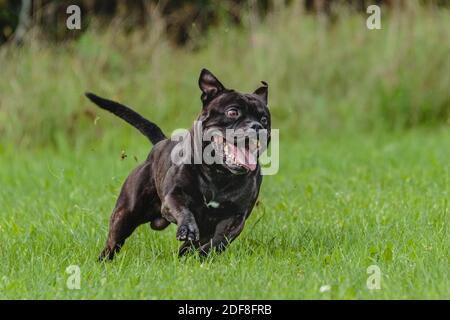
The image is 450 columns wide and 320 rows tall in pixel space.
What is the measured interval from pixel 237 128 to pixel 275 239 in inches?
48.6

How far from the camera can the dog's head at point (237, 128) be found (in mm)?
5344

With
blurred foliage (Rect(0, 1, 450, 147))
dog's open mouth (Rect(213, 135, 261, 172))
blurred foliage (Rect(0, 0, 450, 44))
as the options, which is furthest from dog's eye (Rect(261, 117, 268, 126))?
blurred foliage (Rect(0, 0, 450, 44))

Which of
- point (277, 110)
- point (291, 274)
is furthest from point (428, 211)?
point (277, 110)

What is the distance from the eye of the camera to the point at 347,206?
24.3 ft

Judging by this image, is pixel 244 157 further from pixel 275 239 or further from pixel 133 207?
pixel 275 239

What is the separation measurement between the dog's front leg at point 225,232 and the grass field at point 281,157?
3.8 inches

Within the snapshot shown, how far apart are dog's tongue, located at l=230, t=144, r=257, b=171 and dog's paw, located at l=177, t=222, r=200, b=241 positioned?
17.0 inches

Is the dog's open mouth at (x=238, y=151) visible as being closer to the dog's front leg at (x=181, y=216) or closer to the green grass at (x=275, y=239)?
the dog's front leg at (x=181, y=216)

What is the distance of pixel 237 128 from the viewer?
536 cm

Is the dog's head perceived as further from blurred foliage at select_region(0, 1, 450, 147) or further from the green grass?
blurred foliage at select_region(0, 1, 450, 147)

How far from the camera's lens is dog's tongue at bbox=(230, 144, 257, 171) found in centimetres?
536

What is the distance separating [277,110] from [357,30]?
80.0 inches

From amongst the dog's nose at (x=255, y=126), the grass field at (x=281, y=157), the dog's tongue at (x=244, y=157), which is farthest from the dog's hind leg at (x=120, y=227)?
the dog's nose at (x=255, y=126)
